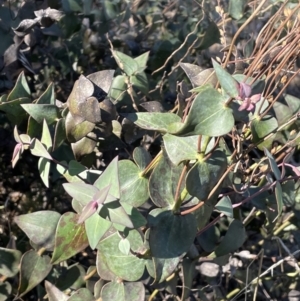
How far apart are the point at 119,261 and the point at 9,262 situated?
0.65ft

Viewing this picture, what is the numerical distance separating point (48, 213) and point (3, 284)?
6.7 inches

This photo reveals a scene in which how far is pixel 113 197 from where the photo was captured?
1.91 feet

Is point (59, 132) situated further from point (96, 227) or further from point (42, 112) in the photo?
point (96, 227)

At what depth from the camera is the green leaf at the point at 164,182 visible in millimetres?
670

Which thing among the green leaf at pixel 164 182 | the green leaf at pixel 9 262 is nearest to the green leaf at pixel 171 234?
the green leaf at pixel 164 182

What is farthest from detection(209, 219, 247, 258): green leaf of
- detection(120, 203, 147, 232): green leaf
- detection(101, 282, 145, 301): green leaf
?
detection(120, 203, 147, 232): green leaf

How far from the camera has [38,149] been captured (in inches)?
28.2

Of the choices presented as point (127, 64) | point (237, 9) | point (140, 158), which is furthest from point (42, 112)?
point (237, 9)

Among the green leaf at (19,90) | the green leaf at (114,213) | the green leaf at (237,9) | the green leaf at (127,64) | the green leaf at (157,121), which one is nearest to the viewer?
the green leaf at (114,213)

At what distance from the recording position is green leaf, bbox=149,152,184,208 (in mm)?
670

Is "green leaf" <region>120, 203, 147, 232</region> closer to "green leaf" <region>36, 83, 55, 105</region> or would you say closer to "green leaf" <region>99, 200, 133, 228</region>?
"green leaf" <region>99, 200, 133, 228</region>

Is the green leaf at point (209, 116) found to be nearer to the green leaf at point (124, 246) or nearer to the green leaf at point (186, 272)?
the green leaf at point (124, 246)

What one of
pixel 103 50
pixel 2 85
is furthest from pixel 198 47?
pixel 2 85

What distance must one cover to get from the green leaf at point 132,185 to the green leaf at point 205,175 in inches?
3.4
